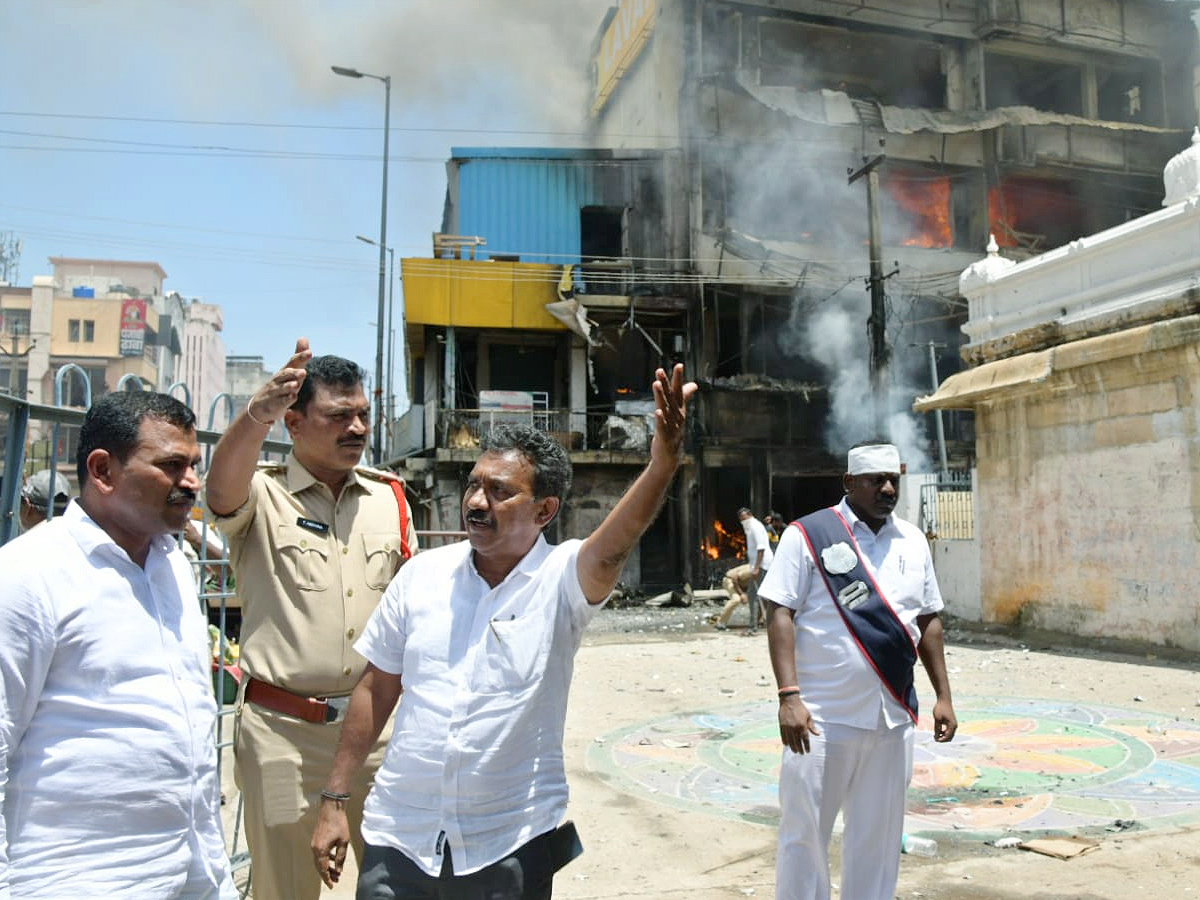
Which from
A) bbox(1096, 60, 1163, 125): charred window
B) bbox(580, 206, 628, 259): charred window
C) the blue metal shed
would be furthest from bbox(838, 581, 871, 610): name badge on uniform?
bbox(1096, 60, 1163, 125): charred window

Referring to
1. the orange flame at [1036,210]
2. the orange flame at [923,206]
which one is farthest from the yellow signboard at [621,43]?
the orange flame at [1036,210]

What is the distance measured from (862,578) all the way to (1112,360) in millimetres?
9220

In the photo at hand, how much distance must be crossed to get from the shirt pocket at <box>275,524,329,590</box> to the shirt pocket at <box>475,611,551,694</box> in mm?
888

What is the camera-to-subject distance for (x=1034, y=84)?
27750 mm

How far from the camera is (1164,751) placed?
6465 millimetres

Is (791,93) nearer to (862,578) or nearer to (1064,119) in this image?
(1064,119)

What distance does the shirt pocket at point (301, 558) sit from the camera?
9.66ft

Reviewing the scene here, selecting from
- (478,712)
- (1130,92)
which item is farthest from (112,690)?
(1130,92)

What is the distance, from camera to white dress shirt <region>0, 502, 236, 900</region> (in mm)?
1787

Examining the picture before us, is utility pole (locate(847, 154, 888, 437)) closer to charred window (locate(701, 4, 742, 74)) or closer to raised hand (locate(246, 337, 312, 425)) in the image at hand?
charred window (locate(701, 4, 742, 74))

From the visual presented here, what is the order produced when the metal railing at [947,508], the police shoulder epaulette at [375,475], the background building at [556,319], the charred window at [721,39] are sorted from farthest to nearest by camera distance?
the charred window at [721,39] → the background building at [556,319] → the metal railing at [947,508] → the police shoulder epaulette at [375,475]

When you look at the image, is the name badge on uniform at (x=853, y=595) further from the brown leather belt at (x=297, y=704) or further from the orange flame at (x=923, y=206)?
the orange flame at (x=923, y=206)

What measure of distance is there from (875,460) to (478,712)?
215cm

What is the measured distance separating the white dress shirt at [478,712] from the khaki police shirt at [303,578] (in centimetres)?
55
